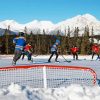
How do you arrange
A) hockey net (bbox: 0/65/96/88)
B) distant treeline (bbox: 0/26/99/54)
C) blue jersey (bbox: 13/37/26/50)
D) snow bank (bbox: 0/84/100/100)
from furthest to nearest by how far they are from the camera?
1. distant treeline (bbox: 0/26/99/54)
2. blue jersey (bbox: 13/37/26/50)
3. hockey net (bbox: 0/65/96/88)
4. snow bank (bbox: 0/84/100/100)

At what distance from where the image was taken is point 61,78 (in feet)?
39.0

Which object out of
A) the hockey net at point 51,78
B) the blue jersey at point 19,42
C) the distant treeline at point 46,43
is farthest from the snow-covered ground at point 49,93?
the distant treeline at point 46,43

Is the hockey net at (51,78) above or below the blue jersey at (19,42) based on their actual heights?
below

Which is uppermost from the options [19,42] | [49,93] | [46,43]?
[19,42]

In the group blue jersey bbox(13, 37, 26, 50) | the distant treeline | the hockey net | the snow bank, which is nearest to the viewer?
the snow bank

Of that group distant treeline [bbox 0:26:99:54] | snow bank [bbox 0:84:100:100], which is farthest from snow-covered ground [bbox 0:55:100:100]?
distant treeline [bbox 0:26:99:54]

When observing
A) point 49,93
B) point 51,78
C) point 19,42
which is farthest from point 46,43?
point 49,93

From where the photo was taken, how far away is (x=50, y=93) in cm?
765

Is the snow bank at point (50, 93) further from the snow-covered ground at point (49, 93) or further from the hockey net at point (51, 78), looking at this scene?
the hockey net at point (51, 78)

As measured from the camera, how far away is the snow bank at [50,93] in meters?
7.16

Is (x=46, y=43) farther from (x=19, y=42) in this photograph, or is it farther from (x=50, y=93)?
(x=50, y=93)

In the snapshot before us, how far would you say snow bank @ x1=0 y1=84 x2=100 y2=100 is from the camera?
7156 mm

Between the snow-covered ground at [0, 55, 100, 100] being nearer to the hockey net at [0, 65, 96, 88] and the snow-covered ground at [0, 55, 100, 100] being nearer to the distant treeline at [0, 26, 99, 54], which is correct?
the hockey net at [0, 65, 96, 88]

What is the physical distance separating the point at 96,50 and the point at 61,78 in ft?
70.7
